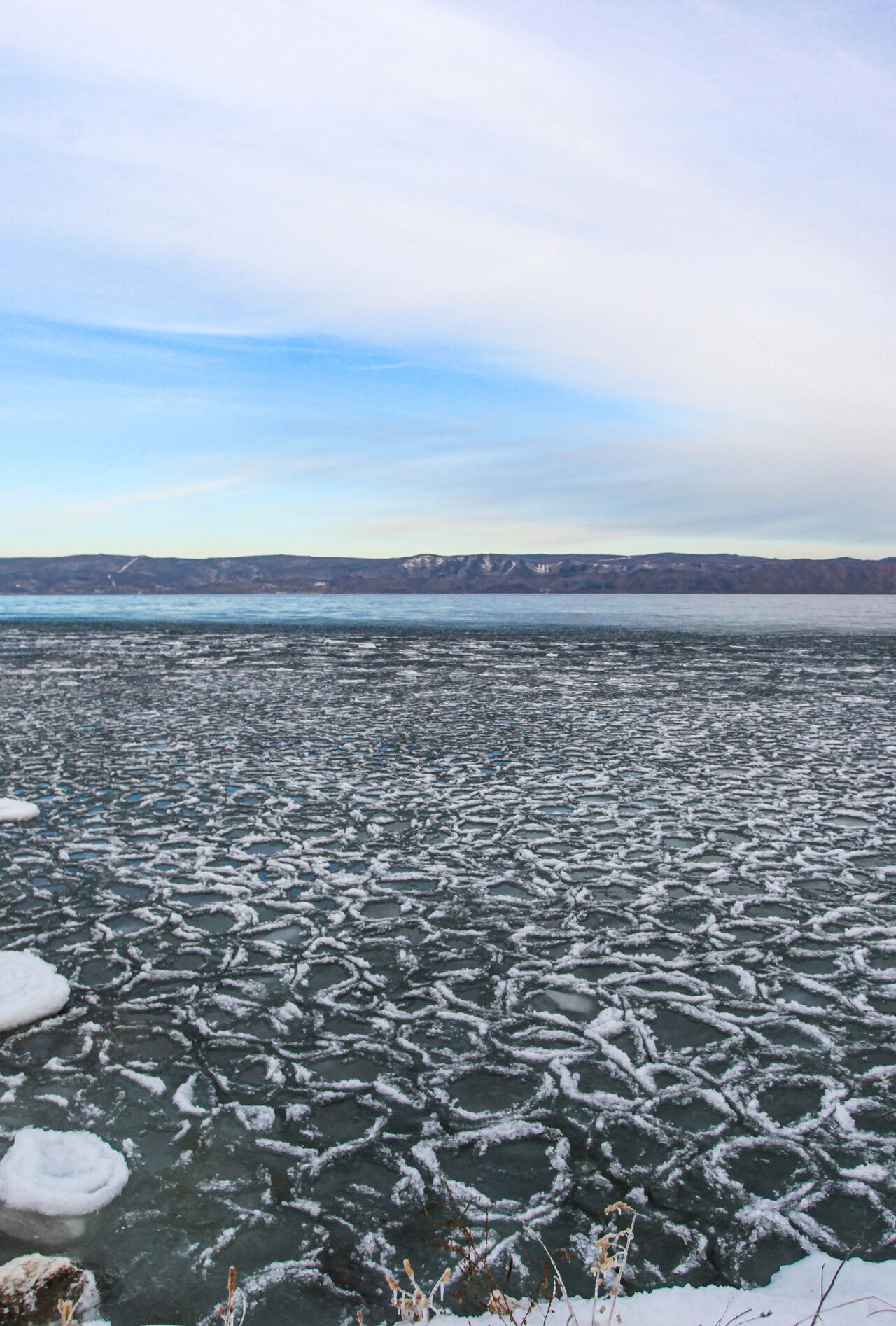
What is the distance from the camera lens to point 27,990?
18.5 ft

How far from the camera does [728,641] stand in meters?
46.2

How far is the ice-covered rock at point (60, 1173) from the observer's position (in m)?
3.77

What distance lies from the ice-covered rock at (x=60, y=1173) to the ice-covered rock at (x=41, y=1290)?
1.43 ft

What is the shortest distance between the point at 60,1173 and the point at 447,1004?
101 inches

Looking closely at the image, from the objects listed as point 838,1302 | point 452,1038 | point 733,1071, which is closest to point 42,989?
point 452,1038

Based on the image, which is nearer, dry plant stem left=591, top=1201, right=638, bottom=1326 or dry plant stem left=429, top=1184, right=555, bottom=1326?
dry plant stem left=591, top=1201, right=638, bottom=1326

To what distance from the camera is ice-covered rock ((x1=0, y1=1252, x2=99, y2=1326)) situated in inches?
119

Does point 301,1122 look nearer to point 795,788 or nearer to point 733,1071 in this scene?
point 733,1071

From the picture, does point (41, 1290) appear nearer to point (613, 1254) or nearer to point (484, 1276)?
point (484, 1276)

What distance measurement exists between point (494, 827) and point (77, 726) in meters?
10.7

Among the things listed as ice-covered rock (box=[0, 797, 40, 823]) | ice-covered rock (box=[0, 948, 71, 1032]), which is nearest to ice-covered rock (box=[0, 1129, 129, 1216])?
ice-covered rock (box=[0, 948, 71, 1032])

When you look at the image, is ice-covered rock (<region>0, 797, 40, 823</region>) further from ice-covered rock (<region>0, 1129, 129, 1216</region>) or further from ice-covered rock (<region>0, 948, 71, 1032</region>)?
ice-covered rock (<region>0, 1129, 129, 1216</region>)

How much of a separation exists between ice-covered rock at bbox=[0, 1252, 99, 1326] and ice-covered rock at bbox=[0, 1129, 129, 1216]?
436 millimetres

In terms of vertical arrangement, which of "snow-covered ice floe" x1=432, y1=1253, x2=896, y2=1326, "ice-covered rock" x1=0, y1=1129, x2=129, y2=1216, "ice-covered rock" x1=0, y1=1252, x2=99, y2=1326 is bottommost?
"ice-covered rock" x1=0, y1=1129, x2=129, y2=1216
